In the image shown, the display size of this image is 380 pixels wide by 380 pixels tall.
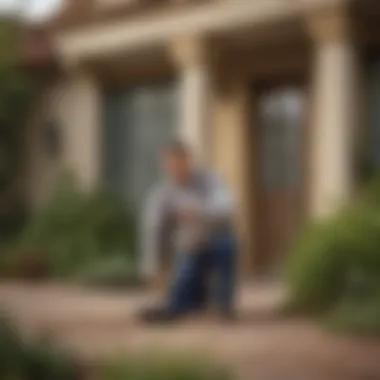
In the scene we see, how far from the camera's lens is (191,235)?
552 centimetres

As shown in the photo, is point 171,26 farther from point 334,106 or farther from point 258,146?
point 334,106

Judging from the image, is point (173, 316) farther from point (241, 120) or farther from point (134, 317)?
point (241, 120)

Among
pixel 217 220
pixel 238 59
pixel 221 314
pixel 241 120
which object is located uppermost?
pixel 238 59

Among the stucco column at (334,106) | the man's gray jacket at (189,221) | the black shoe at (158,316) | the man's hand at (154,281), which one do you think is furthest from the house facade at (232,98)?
the black shoe at (158,316)

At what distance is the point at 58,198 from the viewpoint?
30.5 ft

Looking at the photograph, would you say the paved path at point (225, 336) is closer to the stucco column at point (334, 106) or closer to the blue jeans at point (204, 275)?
the blue jeans at point (204, 275)

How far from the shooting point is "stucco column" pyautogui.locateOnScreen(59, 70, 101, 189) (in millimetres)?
9562

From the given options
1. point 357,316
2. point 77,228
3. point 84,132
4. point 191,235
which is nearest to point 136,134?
point 84,132

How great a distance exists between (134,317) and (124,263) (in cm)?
223

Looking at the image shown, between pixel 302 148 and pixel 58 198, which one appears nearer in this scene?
pixel 302 148

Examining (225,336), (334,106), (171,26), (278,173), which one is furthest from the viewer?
(278,173)

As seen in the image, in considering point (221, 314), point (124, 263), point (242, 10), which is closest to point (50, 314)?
point (221, 314)

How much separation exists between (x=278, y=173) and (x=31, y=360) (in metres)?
4.78

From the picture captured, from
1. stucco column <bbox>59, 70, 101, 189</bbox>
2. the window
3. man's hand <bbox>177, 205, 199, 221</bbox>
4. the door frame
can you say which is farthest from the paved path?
stucco column <bbox>59, 70, 101, 189</bbox>
